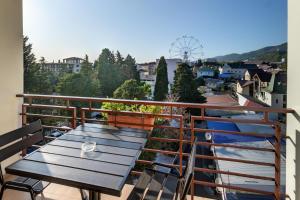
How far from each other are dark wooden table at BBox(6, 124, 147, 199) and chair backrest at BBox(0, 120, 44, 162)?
0.88 feet

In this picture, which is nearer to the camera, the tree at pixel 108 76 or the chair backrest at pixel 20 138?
the chair backrest at pixel 20 138

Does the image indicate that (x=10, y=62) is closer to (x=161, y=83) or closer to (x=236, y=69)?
(x=236, y=69)

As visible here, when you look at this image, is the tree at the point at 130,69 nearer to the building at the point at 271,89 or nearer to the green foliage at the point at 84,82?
the green foliage at the point at 84,82

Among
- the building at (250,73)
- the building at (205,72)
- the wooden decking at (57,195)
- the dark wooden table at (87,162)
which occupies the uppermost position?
the building at (205,72)

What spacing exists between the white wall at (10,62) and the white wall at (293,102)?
2799 millimetres

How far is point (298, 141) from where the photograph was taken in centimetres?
189

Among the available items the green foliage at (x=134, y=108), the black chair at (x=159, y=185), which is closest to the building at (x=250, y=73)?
the green foliage at (x=134, y=108)

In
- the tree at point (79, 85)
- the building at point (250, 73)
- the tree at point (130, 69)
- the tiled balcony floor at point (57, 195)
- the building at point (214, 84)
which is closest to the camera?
the tiled balcony floor at point (57, 195)

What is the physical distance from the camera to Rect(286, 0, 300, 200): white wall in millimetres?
1905

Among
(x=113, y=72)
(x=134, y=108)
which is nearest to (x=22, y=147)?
(x=134, y=108)

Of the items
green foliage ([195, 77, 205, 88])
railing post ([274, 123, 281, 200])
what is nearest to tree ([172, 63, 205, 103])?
green foliage ([195, 77, 205, 88])

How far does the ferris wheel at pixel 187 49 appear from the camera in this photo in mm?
7855

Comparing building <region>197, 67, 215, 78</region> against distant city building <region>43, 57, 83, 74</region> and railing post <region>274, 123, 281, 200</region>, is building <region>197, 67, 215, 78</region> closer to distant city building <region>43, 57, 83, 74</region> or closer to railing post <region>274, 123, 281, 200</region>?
railing post <region>274, 123, 281, 200</region>

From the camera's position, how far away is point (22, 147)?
189 centimetres
